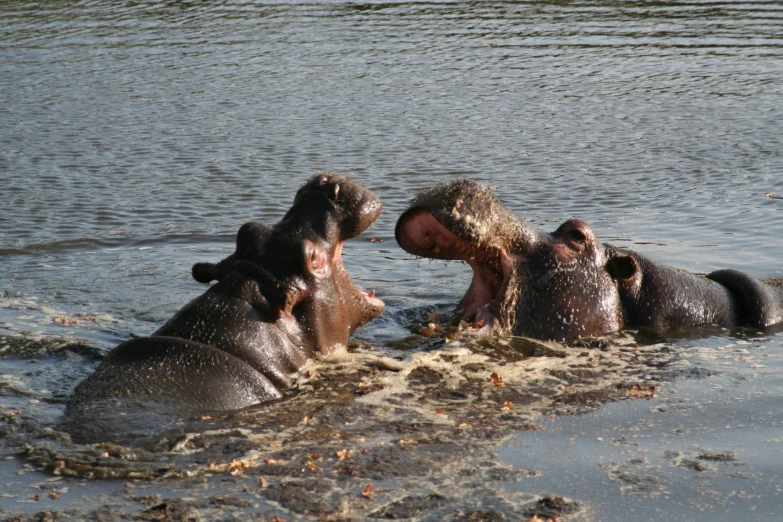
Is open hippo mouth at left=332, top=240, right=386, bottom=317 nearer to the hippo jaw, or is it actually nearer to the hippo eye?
the hippo jaw

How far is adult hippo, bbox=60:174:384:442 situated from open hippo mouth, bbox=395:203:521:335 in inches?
12.5

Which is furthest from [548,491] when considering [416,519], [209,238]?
[209,238]

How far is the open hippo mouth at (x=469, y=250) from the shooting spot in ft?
21.5

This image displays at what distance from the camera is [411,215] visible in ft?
21.7

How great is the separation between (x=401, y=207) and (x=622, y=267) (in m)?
4.13

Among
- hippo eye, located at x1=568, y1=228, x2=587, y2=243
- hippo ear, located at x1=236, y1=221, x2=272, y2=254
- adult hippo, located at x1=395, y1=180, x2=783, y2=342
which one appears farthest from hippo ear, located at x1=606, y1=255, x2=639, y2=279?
hippo ear, located at x1=236, y1=221, x2=272, y2=254

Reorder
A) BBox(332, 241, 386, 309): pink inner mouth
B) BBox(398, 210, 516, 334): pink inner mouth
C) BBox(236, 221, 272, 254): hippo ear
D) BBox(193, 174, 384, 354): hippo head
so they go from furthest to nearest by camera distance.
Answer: BBox(398, 210, 516, 334): pink inner mouth → BBox(332, 241, 386, 309): pink inner mouth → BBox(236, 221, 272, 254): hippo ear → BBox(193, 174, 384, 354): hippo head

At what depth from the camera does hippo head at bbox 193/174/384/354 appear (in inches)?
241

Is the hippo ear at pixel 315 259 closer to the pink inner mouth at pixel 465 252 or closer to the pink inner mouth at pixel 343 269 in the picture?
the pink inner mouth at pixel 343 269

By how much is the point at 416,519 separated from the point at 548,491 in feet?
2.19

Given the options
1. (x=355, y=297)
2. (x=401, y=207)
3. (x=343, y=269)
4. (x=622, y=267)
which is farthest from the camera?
(x=401, y=207)

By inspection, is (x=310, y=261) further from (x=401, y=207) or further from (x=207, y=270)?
(x=401, y=207)

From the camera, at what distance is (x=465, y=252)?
6.75 m

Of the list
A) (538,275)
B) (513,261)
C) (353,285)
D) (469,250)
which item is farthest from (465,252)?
(353,285)
